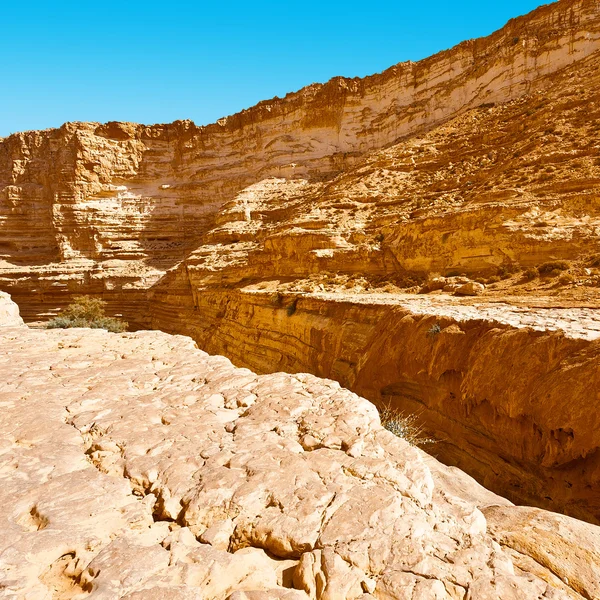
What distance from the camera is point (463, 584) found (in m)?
2.05

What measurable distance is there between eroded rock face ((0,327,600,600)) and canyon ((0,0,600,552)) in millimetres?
2178

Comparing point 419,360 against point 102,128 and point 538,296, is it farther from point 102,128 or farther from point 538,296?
point 102,128

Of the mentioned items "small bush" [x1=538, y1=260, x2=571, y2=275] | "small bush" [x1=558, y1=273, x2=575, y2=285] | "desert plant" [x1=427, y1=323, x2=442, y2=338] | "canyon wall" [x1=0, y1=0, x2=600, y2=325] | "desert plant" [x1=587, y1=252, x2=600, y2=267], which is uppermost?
"canyon wall" [x1=0, y1=0, x2=600, y2=325]

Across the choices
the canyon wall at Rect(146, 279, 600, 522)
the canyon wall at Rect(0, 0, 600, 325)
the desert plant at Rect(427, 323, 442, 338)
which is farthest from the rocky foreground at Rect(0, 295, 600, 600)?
the canyon wall at Rect(0, 0, 600, 325)

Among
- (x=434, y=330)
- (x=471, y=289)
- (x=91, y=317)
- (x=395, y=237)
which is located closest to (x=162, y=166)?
(x=91, y=317)

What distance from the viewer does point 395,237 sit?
14656 millimetres

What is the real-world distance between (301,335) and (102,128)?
29.2 meters

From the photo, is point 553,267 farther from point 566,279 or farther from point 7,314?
point 7,314

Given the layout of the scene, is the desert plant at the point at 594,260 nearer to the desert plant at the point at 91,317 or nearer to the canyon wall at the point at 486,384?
the canyon wall at the point at 486,384

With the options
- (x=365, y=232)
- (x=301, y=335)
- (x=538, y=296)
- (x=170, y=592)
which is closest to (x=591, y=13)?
(x=365, y=232)

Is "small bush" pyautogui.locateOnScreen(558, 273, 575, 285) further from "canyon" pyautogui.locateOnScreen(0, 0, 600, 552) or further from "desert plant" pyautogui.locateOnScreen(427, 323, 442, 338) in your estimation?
"desert plant" pyautogui.locateOnScreen(427, 323, 442, 338)

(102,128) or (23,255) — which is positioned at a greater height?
(102,128)

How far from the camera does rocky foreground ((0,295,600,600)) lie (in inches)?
79.7

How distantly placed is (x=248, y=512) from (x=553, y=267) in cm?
1112
